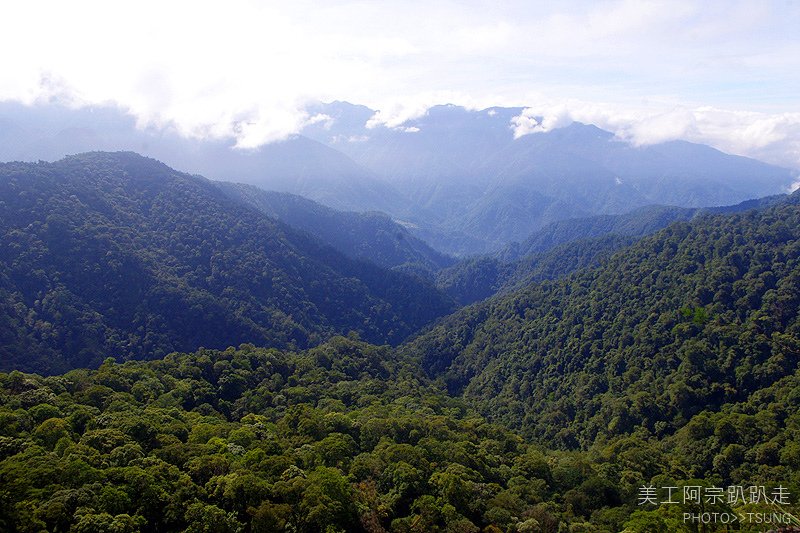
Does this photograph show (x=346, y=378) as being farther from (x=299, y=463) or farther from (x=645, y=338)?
(x=645, y=338)

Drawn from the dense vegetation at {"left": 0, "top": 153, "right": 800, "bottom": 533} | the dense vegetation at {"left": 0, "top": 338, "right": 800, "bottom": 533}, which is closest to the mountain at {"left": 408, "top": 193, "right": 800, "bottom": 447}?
the dense vegetation at {"left": 0, "top": 153, "right": 800, "bottom": 533}

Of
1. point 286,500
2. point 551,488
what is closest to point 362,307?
point 551,488

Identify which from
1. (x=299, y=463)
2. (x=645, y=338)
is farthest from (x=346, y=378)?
(x=645, y=338)

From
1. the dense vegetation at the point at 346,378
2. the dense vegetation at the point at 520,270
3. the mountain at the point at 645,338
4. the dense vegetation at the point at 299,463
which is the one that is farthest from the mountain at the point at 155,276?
the dense vegetation at the point at 299,463

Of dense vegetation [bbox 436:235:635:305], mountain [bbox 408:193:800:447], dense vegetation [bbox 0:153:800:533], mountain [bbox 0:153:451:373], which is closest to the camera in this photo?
dense vegetation [bbox 0:153:800:533]

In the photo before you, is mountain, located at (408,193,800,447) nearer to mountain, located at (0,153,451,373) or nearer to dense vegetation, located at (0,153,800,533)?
dense vegetation, located at (0,153,800,533)

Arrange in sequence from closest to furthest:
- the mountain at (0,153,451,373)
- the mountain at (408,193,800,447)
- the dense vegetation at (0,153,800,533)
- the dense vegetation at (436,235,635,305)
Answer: the dense vegetation at (0,153,800,533)
the mountain at (408,193,800,447)
the mountain at (0,153,451,373)
the dense vegetation at (436,235,635,305)

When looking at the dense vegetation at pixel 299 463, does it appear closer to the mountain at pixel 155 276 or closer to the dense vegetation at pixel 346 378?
the dense vegetation at pixel 346 378
